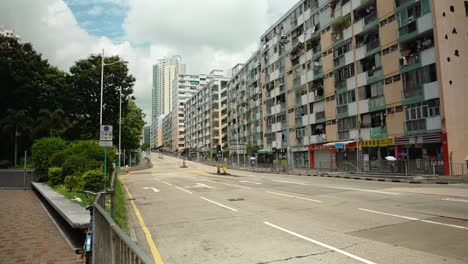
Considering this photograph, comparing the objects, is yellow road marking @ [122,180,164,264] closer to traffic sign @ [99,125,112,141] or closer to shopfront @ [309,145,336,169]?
traffic sign @ [99,125,112,141]

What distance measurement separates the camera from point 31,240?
29.3 feet

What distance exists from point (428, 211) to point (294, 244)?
20.9ft

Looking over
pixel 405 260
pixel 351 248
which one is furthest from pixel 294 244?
pixel 405 260

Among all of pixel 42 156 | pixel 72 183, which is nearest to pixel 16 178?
pixel 42 156

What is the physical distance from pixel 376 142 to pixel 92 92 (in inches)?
1429

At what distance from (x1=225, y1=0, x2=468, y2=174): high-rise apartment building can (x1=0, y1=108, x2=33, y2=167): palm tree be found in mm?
33163

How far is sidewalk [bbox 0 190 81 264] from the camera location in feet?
24.4

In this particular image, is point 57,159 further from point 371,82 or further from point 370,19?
point 370,19

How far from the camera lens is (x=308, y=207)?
43.7ft

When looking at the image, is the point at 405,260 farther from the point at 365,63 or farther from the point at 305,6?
the point at 305,6

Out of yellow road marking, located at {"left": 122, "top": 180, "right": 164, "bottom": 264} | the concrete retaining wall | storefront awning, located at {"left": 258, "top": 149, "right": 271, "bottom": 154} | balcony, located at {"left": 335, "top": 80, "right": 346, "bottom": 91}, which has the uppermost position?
balcony, located at {"left": 335, "top": 80, "right": 346, "bottom": 91}

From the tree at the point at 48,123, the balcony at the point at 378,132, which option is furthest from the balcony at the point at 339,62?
the tree at the point at 48,123

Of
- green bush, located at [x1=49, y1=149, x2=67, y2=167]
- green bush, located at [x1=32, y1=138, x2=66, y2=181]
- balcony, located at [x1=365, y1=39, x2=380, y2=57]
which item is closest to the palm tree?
green bush, located at [x1=32, y1=138, x2=66, y2=181]

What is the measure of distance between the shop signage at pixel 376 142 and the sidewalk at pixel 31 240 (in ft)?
104
